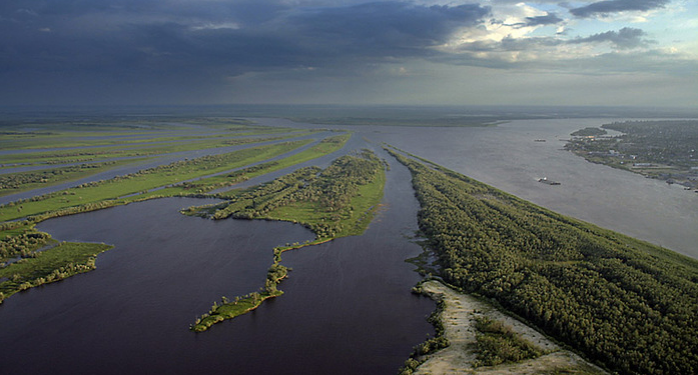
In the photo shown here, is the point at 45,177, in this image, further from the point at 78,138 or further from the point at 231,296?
the point at 78,138

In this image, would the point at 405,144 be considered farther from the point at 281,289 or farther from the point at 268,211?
the point at 281,289

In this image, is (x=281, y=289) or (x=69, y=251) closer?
(x=281, y=289)

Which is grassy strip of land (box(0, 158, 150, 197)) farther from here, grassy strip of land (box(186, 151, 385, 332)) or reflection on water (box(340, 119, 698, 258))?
reflection on water (box(340, 119, 698, 258))

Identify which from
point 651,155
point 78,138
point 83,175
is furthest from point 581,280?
point 78,138

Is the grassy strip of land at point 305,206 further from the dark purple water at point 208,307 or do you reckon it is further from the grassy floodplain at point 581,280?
the grassy floodplain at point 581,280

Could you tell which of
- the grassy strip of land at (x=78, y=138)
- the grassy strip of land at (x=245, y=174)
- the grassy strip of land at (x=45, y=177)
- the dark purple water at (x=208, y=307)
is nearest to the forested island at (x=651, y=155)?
the dark purple water at (x=208, y=307)

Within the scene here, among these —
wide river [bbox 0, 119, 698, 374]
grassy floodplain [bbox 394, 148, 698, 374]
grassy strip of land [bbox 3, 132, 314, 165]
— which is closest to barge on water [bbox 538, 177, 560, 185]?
wide river [bbox 0, 119, 698, 374]

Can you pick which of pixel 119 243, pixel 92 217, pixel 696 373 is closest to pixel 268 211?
pixel 119 243
